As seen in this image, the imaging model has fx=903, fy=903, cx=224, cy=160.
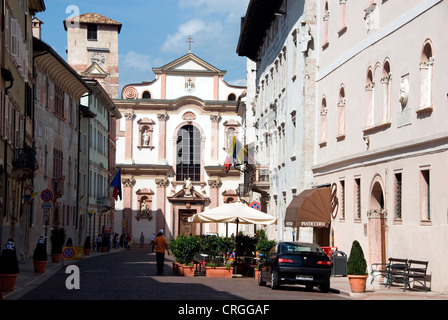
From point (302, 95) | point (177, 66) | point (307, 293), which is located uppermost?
point (177, 66)

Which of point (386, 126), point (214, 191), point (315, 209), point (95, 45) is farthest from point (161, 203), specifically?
point (386, 126)

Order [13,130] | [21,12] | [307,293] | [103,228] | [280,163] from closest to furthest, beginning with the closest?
[307,293], [13,130], [21,12], [280,163], [103,228]

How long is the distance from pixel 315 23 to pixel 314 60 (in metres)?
1.53

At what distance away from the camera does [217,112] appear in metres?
83.9

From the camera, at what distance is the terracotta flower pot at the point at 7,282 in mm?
21406

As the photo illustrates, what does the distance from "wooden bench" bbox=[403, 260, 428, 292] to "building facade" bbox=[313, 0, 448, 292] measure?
0.23m

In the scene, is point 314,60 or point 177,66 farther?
point 177,66

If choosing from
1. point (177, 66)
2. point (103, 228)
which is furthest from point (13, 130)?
point (177, 66)

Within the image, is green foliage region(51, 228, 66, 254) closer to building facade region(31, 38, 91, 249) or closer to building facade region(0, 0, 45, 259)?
building facade region(0, 0, 45, 259)

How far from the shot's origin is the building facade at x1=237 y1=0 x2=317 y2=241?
37031mm

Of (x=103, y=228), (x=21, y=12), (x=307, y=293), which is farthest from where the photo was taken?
(x=103, y=228)

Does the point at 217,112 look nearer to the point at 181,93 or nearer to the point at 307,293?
the point at 181,93

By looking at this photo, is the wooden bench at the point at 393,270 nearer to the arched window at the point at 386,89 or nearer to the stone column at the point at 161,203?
the arched window at the point at 386,89

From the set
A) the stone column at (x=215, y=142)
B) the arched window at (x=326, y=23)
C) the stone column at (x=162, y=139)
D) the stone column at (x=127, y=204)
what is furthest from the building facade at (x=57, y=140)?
the stone column at (x=215, y=142)
